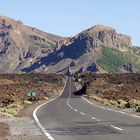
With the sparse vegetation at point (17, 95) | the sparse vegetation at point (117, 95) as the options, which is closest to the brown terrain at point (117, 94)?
the sparse vegetation at point (117, 95)

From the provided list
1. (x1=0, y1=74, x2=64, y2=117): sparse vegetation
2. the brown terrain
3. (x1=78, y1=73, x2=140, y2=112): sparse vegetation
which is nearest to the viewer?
(x1=0, y1=74, x2=64, y2=117): sparse vegetation

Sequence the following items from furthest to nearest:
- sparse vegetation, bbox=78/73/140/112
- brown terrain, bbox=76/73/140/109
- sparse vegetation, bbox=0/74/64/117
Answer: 1. brown terrain, bbox=76/73/140/109
2. sparse vegetation, bbox=78/73/140/112
3. sparse vegetation, bbox=0/74/64/117

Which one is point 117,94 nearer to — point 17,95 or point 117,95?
point 117,95

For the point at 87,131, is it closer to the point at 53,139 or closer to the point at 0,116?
the point at 53,139

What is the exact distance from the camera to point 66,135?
20688 millimetres

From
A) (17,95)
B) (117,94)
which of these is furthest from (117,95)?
(17,95)

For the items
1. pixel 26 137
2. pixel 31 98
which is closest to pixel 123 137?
pixel 26 137

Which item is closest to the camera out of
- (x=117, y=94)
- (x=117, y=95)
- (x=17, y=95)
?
(x=117, y=95)

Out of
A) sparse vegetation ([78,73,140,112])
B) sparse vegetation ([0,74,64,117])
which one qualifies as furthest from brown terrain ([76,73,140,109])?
sparse vegetation ([0,74,64,117])

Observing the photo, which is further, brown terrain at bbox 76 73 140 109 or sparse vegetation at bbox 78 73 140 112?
brown terrain at bbox 76 73 140 109

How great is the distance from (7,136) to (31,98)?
61986mm

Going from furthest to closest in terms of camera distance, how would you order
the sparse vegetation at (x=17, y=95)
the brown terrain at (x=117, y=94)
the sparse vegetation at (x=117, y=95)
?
the brown terrain at (x=117, y=94), the sparse vegetation at (x=117, y=95), the sparse vegetation at (x=17, y=95)

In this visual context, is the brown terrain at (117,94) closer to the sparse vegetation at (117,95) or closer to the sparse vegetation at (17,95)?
the sparse vegetation at (117,95)

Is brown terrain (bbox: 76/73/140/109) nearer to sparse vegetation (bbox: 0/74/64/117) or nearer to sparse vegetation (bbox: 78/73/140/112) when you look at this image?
sparse vegetation (bbox: 78/73/140/112)
